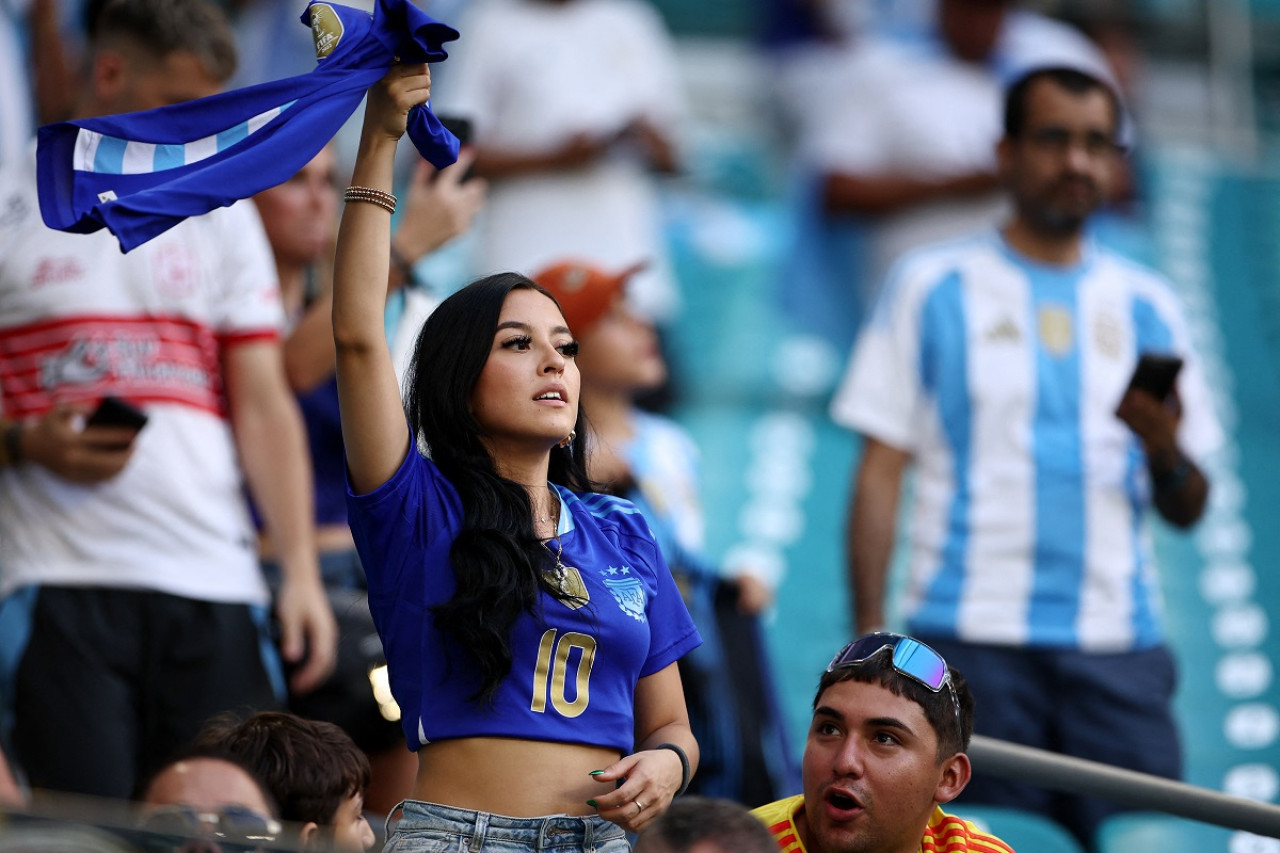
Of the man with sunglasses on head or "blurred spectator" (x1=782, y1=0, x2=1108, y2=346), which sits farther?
"blurred spectator" (x1=782, y1=0, x2=1108, y2=346)

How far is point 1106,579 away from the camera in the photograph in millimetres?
4840

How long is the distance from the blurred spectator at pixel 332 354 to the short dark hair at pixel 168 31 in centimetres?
37

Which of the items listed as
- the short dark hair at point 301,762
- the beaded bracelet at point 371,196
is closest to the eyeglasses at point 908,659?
the short dark hair at point 301,762

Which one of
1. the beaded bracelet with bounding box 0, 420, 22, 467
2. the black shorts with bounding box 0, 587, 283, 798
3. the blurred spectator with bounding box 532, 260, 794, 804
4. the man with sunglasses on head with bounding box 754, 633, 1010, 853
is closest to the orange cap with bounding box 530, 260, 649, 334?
the blurred spectator with bounding box 532, 260, 794, 804

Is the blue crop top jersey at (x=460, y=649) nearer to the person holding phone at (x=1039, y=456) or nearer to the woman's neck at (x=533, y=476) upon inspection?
the woman's neck at (x=533, y=476)

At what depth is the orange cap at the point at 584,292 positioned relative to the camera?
5.24 meters

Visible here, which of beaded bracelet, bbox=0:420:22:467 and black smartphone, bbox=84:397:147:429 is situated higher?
black smartphone, bbox=84:397:147:429

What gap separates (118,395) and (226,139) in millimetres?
1070

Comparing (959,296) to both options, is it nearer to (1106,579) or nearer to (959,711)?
(1106,579)

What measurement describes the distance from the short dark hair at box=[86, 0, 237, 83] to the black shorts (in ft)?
3.74

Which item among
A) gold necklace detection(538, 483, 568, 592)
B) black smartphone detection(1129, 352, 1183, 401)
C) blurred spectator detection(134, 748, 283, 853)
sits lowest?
blurred spectator detection(134, 748, 283, 853)

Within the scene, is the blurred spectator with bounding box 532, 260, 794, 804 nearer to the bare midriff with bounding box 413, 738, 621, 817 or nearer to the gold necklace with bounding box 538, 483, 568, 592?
the gold necklace with bounding box 538, 483, 568, 592

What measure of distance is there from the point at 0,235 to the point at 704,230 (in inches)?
307

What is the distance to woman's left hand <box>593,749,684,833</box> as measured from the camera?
282 centimetres
